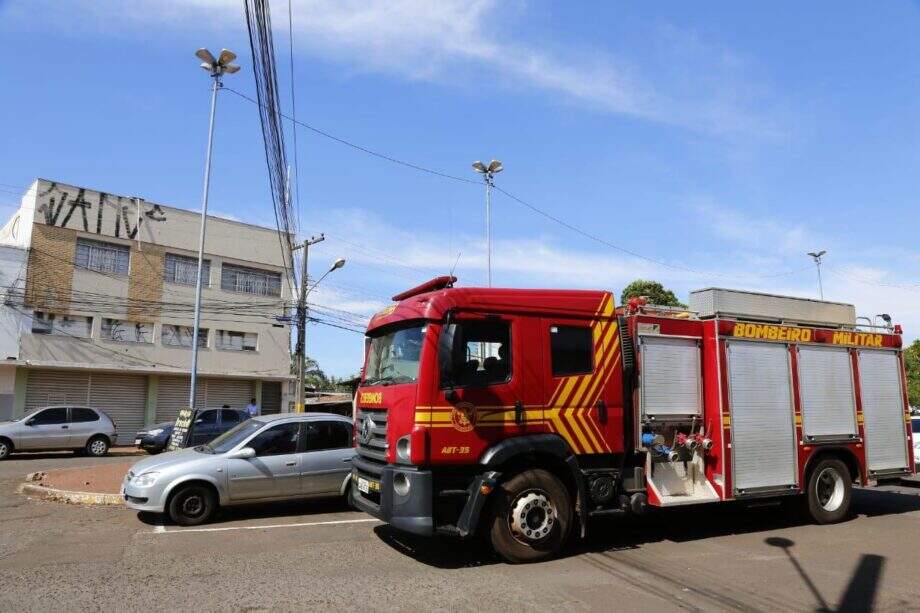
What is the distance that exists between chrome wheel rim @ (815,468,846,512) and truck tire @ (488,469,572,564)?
443 centimetres

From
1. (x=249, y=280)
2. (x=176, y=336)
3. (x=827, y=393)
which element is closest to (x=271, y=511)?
(x=827, y=393)

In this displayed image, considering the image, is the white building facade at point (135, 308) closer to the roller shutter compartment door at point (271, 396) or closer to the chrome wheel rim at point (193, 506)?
the roller shutter compartment door at point (271, 396)

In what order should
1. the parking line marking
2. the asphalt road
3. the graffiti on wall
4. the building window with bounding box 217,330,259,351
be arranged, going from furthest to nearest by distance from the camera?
the building window with bounding box 217,330,259,351
the graffiti on wall
the parking line marking
the asphalt road

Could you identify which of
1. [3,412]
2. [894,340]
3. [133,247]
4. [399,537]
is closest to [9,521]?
[399,537]

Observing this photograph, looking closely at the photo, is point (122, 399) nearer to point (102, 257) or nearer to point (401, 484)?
point (102, 257)

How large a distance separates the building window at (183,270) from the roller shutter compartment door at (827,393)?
26650 millimetres

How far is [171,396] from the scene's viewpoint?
30.0 metres

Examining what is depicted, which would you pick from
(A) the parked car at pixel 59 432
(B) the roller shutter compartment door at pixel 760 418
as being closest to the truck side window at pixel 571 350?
(B) the roller shutter compartment door at pixel 760 418

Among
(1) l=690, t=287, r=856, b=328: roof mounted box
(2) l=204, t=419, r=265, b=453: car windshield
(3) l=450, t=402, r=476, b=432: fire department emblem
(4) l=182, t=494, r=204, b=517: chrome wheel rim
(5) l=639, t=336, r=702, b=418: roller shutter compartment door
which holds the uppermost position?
(1) l=690, t=287, r=856, b=328: roof mounted box

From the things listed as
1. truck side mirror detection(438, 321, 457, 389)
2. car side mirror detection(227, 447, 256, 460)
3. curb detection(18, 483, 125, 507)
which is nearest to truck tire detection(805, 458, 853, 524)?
truck side mirror detection(438, 321, 457, 389)

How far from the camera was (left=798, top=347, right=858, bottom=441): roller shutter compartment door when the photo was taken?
9.10m

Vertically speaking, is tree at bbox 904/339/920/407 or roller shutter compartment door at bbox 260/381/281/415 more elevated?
tree at bbox 904/339/920/407

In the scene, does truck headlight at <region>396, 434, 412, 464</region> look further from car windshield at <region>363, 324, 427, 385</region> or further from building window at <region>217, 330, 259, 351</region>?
building window at <region>217, 330, 259, 351</region>

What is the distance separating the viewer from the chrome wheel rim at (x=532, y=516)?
6938 mm
